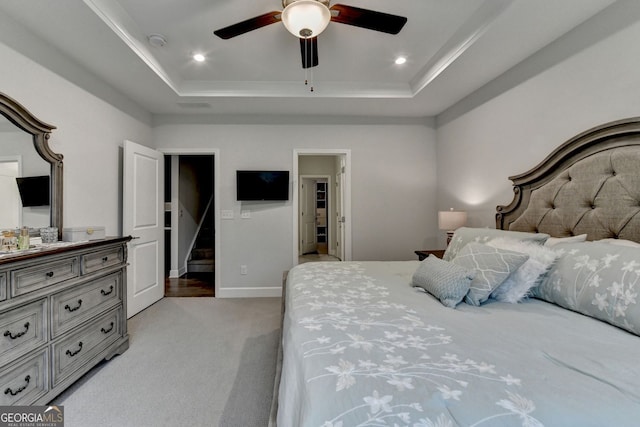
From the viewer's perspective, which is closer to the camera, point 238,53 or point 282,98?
point 238,53

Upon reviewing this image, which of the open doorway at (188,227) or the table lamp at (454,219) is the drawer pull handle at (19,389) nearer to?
the open doorway at (188,227)

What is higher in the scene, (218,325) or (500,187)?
(500,187)

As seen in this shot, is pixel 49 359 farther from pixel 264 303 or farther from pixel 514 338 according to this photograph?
pixel 514 338

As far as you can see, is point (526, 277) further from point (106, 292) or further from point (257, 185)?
point (257, 185)

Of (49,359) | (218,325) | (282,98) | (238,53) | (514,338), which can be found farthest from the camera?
(282,98)

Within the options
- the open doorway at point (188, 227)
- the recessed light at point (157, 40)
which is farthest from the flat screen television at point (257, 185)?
the recessed light at point (157, 40)

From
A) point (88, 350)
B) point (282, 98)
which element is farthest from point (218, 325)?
point (282, 98)

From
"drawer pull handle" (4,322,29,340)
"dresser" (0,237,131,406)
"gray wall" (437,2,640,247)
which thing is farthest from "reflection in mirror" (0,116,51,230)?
"gray wall" (437,2,640,247)

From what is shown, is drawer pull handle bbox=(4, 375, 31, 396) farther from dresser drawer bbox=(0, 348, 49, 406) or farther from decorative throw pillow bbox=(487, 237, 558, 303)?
decorative throw pillow bbox=(487, 237, 558, 303)

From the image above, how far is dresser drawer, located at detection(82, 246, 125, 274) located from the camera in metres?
1.94

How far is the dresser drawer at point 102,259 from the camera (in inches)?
76.2

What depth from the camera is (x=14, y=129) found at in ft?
6.24

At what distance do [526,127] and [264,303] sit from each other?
3327 millimetres

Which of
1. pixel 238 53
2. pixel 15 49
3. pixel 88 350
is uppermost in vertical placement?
pixel 238 53
